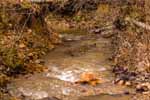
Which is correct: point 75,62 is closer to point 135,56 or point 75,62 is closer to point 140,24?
point 135,56

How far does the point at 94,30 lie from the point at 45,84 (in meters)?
6.76

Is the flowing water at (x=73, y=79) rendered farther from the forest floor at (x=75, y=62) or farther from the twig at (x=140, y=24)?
the twig at (x=140, y=24)

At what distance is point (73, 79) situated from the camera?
873 cm

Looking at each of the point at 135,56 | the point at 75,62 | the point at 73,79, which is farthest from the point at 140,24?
the point at 73,79

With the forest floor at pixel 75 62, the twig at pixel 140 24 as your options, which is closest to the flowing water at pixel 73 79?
the forest floor at pixel 75 62

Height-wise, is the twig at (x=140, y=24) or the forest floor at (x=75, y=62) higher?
the twig at (x=140, y=24)

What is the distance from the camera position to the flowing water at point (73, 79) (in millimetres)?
7812

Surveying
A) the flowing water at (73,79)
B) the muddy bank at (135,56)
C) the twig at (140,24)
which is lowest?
the flowing water at (73,79)

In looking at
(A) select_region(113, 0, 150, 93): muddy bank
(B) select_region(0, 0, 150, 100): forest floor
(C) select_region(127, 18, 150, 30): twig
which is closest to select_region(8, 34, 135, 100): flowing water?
(B) select_region(0, 0, 150, 100): forest floor

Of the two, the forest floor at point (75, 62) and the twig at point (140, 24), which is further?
the twig at point (140, 24)

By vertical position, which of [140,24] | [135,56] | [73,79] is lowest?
[73,79]

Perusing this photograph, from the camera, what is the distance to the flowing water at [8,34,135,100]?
25.6ft

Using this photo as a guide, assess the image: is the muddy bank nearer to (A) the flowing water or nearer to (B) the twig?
(B) the twig

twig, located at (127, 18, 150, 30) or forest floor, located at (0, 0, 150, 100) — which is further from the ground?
twig, located at (127, 18, 150, 30)
